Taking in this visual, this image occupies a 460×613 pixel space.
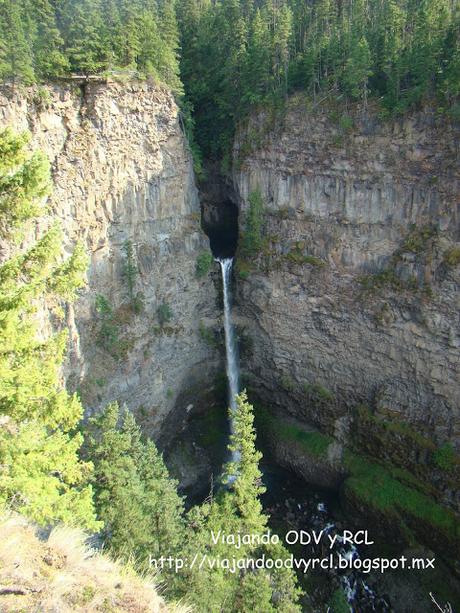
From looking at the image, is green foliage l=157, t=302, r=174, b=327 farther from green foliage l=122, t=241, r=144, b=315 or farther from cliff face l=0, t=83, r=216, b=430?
green foliage l=122, t=241, r=144, b=315

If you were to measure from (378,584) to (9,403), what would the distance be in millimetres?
25109

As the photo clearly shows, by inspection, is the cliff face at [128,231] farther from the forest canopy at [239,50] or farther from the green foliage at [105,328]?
the forest canopy at [239,50]

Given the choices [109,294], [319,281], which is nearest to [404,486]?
[319,281]

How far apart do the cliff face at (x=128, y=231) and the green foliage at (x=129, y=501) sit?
660 cm

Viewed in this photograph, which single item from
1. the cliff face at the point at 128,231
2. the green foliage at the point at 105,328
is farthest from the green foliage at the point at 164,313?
the green foliage at the point at 105,328

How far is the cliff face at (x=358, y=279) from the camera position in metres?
28.4

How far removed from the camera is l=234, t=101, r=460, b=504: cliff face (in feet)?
93.1

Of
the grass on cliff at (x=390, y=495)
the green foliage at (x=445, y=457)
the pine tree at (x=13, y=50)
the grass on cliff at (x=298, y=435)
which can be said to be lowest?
the grass on cliff at (x=390, y=495)

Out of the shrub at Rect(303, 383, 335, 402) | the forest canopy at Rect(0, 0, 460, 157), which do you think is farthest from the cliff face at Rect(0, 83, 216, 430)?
the shrub at Rect(303, 383, 335, 402)

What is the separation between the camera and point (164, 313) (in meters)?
32.0

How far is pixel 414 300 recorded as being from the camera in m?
29.3

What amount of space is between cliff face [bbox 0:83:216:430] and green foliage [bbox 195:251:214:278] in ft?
1.40

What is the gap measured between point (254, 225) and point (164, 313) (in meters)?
8.43

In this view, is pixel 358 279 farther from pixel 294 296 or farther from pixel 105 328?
pixel 105 328
